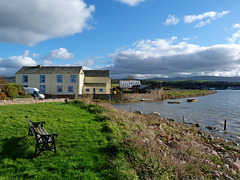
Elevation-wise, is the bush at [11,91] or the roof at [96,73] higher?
the roof at [96,73]

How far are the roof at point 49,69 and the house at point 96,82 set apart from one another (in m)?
4.93

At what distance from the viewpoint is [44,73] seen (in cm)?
3384

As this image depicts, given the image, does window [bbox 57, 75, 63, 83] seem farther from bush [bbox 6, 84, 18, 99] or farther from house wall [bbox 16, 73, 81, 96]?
bush [bbox 6, 84, 18, 99]

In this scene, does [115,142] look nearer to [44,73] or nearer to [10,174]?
[10,174]

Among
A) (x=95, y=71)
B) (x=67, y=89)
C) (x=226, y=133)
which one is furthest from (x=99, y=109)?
(x=95, y=71)

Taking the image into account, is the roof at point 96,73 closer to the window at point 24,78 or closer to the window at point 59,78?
the window at point 59,78

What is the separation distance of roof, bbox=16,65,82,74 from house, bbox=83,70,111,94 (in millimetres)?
4934

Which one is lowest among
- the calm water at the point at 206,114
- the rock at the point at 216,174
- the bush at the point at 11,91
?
the calm water at the point at 206,114

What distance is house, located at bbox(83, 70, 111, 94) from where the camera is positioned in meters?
37.8

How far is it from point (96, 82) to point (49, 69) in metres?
11.5

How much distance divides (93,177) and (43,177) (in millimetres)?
1531

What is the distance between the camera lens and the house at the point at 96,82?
124ft

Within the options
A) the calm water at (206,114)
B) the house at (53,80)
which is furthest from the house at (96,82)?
the calm water at (206,114)

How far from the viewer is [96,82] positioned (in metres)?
39.9
